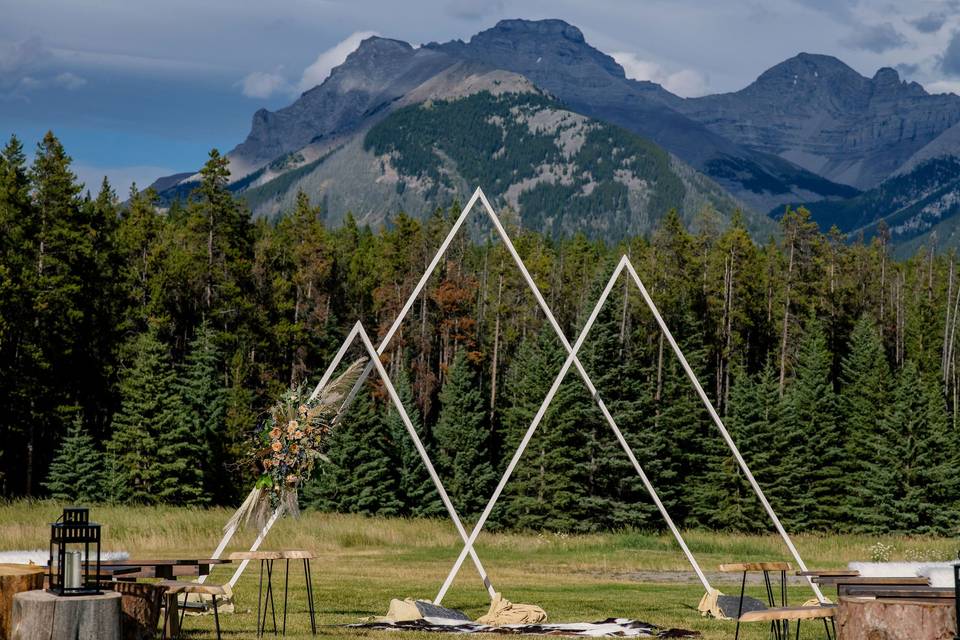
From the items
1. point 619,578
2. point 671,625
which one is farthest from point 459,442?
point 671,625

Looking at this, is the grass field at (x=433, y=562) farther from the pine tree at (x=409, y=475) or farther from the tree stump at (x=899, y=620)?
the pine tree at (x=409, y=475)

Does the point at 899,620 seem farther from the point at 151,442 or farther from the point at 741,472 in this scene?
the point at 741,472

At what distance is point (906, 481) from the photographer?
55.7 meters

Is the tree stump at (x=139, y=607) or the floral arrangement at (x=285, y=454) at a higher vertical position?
the floral arrangement at (x=285, y=454)

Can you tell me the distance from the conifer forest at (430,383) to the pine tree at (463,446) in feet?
0.40

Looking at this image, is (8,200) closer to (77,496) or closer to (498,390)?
(77,496)

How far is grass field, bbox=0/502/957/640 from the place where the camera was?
17.0m

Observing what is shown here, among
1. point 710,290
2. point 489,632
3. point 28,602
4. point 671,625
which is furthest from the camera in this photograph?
point 710,290

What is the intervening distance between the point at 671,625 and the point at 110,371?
38.9 meters

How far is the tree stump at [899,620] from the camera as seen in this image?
10984 millimetres

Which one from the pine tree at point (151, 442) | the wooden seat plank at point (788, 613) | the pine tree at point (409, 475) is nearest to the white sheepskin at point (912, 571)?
the wooden seat plank at point (788, 613)

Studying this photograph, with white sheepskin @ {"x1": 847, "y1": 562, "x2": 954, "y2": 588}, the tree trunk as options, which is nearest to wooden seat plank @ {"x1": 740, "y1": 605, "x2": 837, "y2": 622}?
white sheepskin @ {"x1": 847, "y1": 562, "x2": 954, "y2": 588}

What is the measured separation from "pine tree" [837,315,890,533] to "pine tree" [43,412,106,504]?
102 ft

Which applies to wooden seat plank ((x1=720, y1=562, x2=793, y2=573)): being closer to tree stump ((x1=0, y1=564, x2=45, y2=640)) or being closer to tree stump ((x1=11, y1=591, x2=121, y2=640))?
tree stump ((x1=11, y1=591, x2=121, y2=640))
